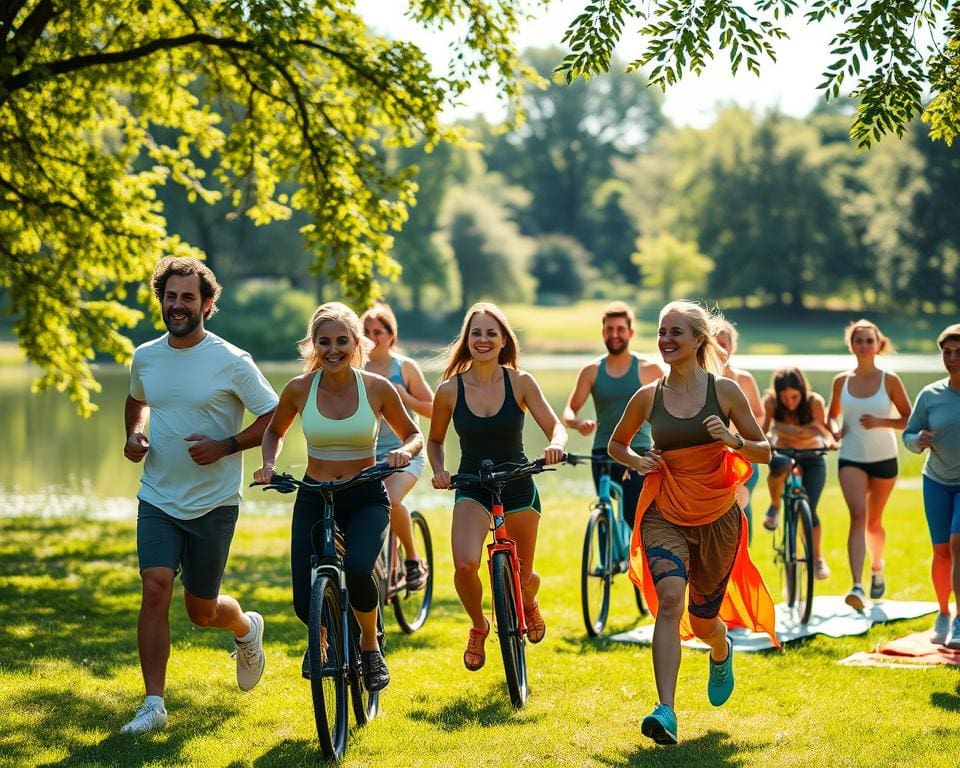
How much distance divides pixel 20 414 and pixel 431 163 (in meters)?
39.0

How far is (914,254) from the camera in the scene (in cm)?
→ 6372

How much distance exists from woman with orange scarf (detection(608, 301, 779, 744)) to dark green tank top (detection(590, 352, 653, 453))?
110 inches

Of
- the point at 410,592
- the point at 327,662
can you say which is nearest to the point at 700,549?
the point at 327,662

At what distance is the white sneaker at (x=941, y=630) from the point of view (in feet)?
27.2

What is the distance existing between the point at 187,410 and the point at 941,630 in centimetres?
514

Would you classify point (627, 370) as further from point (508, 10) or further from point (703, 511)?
point (508, 10)

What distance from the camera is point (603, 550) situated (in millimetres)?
9055

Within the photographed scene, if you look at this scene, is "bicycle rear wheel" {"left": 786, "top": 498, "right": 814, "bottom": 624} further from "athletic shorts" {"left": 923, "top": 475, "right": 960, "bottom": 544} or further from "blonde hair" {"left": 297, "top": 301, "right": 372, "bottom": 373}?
"blonde hair" {"left": 297, "top": 301, "right": 372, "bottom": 373}

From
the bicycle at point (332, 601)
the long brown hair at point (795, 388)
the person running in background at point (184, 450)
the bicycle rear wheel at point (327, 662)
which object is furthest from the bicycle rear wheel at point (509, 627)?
the long brown hair at point (795, 388)

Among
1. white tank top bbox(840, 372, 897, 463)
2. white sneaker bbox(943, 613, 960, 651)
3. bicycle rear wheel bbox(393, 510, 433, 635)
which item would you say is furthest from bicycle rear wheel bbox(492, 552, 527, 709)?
white tank top bbox(840, 372, 897, 463)

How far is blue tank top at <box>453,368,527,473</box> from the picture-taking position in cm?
686

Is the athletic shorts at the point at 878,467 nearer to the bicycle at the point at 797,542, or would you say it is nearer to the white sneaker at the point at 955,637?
the bicycle at the point at 797,542

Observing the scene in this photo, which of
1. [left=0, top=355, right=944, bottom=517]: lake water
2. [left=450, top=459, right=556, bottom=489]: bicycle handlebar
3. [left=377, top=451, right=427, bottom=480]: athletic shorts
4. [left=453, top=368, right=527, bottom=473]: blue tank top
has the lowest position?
[left=0, top=355, right=944, bottom=517]: lake water

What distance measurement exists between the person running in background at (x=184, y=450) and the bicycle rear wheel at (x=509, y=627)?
1379 mm
